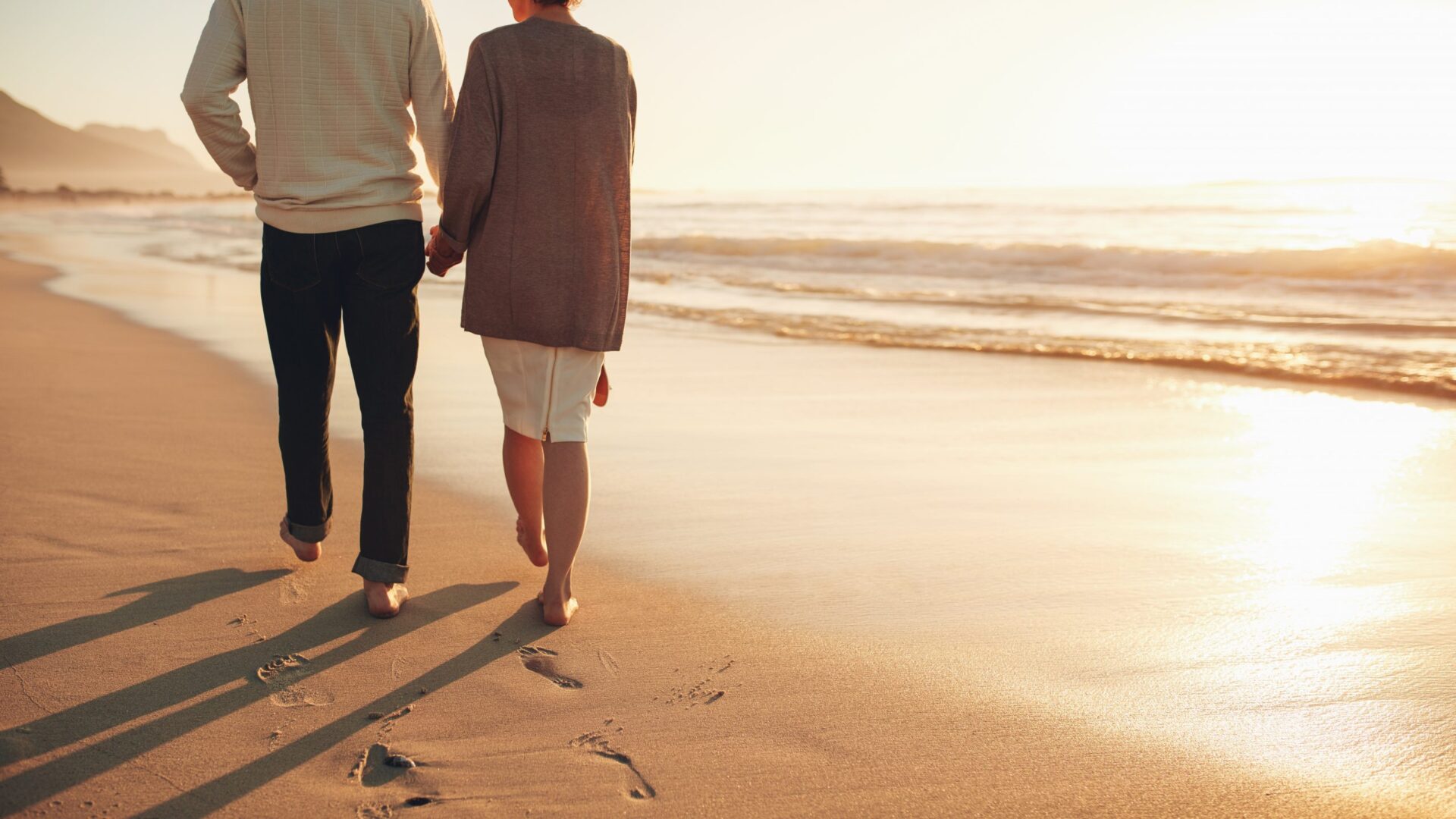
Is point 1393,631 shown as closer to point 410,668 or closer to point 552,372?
point 552,372

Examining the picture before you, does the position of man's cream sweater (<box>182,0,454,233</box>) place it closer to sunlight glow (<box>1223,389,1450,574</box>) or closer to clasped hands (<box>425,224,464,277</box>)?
clasped hands (<box>425,224,464,277</box>)

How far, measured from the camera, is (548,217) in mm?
2572

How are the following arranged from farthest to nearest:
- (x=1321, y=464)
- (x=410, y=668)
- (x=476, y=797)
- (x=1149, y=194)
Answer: (x=1149, y=194)
(x=1321, y=464)
(x=410, y=668)
(x=476, y=797)

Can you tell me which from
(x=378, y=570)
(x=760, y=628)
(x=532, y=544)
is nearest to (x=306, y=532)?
(x=378, y=570)

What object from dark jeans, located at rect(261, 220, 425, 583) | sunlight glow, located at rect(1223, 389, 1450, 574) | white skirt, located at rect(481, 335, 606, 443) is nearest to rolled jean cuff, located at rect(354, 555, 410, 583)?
dark jeans, located at rect(261, 220, 425, 583)

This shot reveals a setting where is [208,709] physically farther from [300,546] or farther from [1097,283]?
[1097,283]

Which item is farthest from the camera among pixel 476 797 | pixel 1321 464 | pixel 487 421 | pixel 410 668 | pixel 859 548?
pixel 487 421

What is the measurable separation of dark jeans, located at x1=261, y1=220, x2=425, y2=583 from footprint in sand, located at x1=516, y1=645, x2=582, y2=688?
465 millimetres

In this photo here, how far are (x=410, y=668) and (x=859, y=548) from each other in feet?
4.89

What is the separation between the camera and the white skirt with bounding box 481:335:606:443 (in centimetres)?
267

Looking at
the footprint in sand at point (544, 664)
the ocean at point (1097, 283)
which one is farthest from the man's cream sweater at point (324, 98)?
the ocean at point (1097, 283)

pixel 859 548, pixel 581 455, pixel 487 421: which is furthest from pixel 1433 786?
pixel 487 421

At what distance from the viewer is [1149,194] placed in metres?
44.0

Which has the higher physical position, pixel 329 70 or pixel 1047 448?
pixel 329 70
